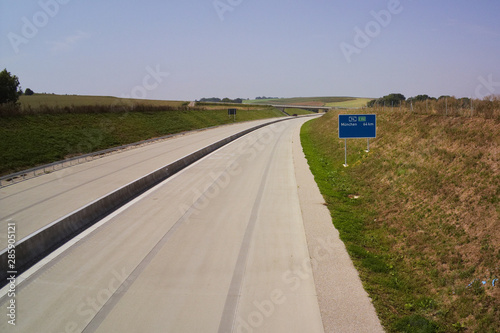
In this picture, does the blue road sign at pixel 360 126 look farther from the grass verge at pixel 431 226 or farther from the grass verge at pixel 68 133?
the grass verge at pixel 68 133

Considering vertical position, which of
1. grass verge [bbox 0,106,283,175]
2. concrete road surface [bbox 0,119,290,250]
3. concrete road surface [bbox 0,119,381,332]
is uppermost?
grass verge [bbox 0,106,283,175]

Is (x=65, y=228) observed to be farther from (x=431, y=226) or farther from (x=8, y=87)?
(x=8, y=87)

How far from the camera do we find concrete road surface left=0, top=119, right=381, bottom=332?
6969 mm

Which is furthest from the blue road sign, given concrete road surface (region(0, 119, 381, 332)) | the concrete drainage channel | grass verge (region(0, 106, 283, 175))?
grass verge (region(0, 106, 283, 175))

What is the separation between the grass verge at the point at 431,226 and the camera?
23.8ft

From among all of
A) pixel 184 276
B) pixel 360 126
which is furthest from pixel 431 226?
pixel 360 126

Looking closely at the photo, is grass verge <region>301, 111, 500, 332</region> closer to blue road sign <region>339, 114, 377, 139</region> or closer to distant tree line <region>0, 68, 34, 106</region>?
blue road sign <region>339, 114, 377, 139</region>

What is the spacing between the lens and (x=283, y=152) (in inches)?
1336

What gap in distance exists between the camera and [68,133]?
39781 mm

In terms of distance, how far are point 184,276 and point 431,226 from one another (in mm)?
6629

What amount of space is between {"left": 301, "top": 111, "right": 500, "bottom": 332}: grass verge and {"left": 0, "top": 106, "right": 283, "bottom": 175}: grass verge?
76.7ft

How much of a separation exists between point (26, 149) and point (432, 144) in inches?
1165

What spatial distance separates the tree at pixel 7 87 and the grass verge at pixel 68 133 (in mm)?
16101

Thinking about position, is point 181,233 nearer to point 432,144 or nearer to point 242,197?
point 242,197
